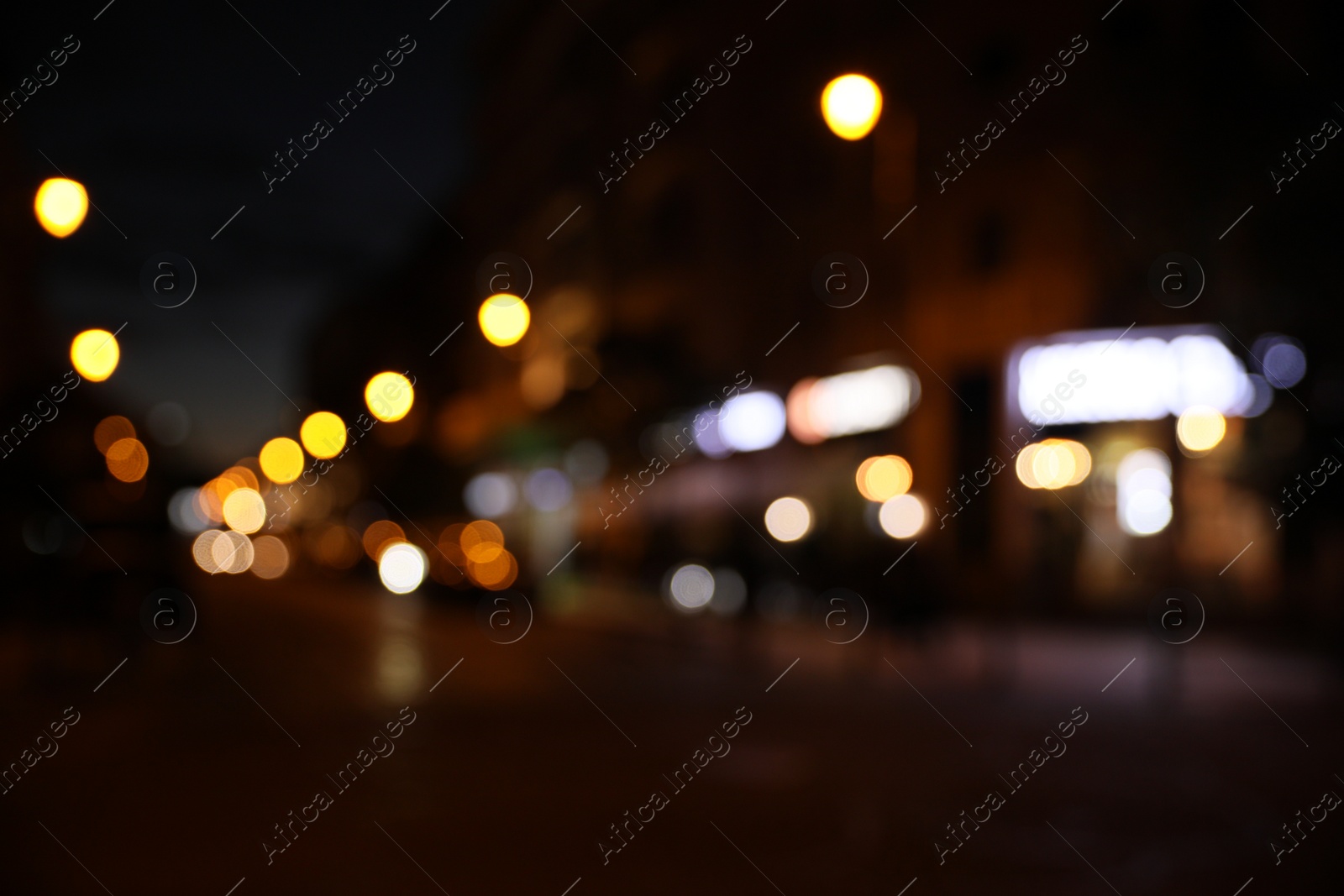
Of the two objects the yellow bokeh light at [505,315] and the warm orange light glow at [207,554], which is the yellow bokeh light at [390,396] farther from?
the warm orange light glow at [207,554]

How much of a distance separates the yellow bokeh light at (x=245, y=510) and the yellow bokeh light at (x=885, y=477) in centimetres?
6200

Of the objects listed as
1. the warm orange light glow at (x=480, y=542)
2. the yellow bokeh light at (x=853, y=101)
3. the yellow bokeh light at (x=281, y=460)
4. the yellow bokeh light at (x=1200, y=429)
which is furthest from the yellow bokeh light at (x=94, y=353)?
the yellow bokeh light at (x=281, y=460)

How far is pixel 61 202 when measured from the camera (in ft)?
42.4

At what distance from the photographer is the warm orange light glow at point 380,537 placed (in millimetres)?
48906

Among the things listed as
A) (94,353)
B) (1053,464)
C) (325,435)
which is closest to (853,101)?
(94,353)

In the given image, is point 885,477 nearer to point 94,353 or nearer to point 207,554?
point 94,353

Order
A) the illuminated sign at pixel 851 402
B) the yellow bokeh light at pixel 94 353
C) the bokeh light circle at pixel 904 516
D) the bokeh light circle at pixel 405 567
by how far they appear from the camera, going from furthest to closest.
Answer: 1. the bokeh light circle at pixel 405 567
2. the illuminated sign at pixel 851 402
3. the bokeh light circle at pixel 904 516
4. the yellow bokeh light at pixel 94 353

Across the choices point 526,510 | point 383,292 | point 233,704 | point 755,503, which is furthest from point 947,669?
point 383,292

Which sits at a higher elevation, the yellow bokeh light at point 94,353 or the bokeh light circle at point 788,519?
the yellow bokeh light at point 94,353

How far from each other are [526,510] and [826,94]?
129 feet

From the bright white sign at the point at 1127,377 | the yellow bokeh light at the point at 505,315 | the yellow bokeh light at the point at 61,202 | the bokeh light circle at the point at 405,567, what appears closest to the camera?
the yellow bokeh light at the point at 61,202

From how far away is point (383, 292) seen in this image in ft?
285

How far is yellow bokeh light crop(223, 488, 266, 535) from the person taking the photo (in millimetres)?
83562

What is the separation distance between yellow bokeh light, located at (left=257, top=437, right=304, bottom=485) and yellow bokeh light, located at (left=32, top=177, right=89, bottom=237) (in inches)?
1168
